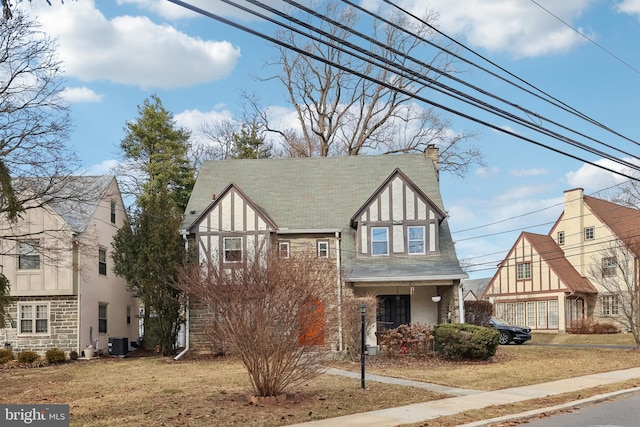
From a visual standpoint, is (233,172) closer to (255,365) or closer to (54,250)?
(54,250)

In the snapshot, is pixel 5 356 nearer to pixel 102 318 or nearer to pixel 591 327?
pixel 102 318

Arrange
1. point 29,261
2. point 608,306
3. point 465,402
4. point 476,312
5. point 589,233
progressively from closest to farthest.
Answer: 1. point 465,402
2. point 29,261
3. point 476,312
4. point 608,306
5. point 589,233

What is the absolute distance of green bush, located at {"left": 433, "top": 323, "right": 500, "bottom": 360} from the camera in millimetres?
21484

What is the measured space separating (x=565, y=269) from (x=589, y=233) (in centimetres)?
310

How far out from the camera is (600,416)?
11.7 m

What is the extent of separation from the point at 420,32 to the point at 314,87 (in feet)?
25.7

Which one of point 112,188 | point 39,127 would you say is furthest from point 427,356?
point 112,188

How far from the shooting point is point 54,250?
24.8 meters

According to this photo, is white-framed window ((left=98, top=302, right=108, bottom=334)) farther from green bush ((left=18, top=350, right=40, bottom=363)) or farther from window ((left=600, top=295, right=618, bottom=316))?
window ((left=600, top=295, right=618, bottom=316))

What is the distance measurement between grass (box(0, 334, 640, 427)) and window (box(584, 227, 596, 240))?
2074 cm

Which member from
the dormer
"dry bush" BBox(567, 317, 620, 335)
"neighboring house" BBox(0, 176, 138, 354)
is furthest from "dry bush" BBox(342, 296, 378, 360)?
"dry bush" BBox(567, 317, 620, 335)

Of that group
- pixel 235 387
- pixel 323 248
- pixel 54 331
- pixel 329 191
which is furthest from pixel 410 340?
pixel 54 331

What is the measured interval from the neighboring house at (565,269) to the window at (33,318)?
94.3 ft
